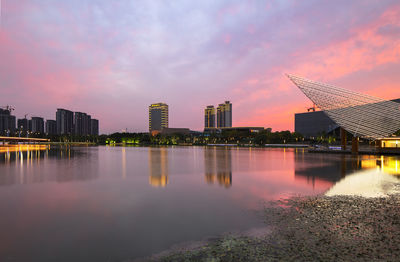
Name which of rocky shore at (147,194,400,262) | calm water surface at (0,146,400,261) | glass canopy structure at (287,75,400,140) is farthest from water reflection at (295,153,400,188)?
glass canopy structure at (287,75,400,140)

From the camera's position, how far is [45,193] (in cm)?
1265

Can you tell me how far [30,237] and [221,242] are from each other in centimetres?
553

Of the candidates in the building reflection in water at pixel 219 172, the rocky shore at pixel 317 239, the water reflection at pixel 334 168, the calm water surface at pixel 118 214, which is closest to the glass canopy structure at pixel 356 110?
the water reflection at pixel 334 168

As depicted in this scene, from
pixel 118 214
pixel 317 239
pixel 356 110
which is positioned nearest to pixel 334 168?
pixel 317 239

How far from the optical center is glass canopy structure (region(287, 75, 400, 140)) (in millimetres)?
43688

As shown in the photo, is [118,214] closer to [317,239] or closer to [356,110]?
[317,239]

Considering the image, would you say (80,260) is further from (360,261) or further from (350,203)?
(350,203)

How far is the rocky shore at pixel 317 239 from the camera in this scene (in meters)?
5.59

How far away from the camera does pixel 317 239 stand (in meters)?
6.47

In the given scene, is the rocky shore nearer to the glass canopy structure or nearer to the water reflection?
the water reflection

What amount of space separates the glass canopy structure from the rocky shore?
123 feet

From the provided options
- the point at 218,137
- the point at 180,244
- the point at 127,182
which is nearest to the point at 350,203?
the point at 180,244

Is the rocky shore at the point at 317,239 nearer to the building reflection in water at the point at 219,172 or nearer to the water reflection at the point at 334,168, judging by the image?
the building reflection in water at the point at 219,172

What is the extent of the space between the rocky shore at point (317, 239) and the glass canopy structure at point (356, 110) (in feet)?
123
